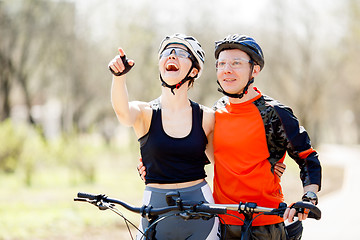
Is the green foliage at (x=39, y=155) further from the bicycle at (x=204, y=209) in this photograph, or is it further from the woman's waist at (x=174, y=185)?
the bicycle at (x=204, y=209)

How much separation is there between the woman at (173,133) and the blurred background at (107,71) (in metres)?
5.23

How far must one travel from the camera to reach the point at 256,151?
3277mm

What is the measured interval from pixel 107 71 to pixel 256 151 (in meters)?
23.0

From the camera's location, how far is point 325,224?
8.41 metres

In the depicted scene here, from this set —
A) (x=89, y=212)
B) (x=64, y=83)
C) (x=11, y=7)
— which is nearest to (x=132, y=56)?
(x=11, y=7)

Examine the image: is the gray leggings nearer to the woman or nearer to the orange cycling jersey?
the woman

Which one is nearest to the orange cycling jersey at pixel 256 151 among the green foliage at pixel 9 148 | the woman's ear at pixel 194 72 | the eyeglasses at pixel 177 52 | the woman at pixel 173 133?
the woman at pixel 173 133

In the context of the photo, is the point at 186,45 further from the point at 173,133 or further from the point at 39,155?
the point at 39,155

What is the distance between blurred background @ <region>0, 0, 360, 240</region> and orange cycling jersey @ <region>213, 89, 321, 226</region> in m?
5.23

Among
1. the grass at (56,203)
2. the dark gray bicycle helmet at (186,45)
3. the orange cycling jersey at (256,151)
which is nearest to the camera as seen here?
the orange cycling jersey at (256,151)

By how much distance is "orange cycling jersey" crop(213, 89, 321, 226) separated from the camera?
3.25 meters

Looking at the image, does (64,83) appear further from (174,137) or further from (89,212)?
(174,137)

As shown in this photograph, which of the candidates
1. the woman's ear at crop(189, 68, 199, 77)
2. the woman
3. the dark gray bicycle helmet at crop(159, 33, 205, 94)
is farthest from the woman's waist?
the woman's ear at crop(189, 68, 199, 77)

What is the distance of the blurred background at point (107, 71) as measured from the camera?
1273cm
